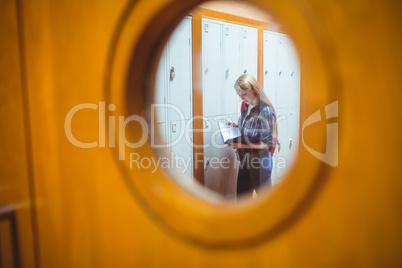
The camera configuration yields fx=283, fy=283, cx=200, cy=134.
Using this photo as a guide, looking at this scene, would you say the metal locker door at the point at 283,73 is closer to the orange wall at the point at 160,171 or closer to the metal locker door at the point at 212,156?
the metal locker door at the point at 212,156

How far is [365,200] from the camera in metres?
0.48

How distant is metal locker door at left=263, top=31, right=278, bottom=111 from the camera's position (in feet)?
13.4

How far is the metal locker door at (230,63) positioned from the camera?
3.42m

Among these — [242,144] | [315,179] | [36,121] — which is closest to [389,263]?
[315,179]

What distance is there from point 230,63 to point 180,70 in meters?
0.87

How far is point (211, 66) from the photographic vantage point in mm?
3270

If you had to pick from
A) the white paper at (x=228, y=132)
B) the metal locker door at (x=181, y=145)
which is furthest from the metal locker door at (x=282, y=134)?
the metal locker door at (x=181, y=145)

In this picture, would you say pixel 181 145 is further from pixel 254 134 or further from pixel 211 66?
pixel 211 66

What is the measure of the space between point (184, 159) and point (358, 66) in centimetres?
261

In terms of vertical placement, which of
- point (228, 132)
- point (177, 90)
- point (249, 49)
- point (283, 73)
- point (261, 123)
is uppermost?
point (249, 49)

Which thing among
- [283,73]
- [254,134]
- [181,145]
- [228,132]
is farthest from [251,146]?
[283,73]

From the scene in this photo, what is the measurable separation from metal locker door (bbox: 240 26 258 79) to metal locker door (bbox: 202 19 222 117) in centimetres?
49

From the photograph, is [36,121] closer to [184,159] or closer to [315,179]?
[315,179]

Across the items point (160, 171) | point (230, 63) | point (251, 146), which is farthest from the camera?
point (230, 63)
